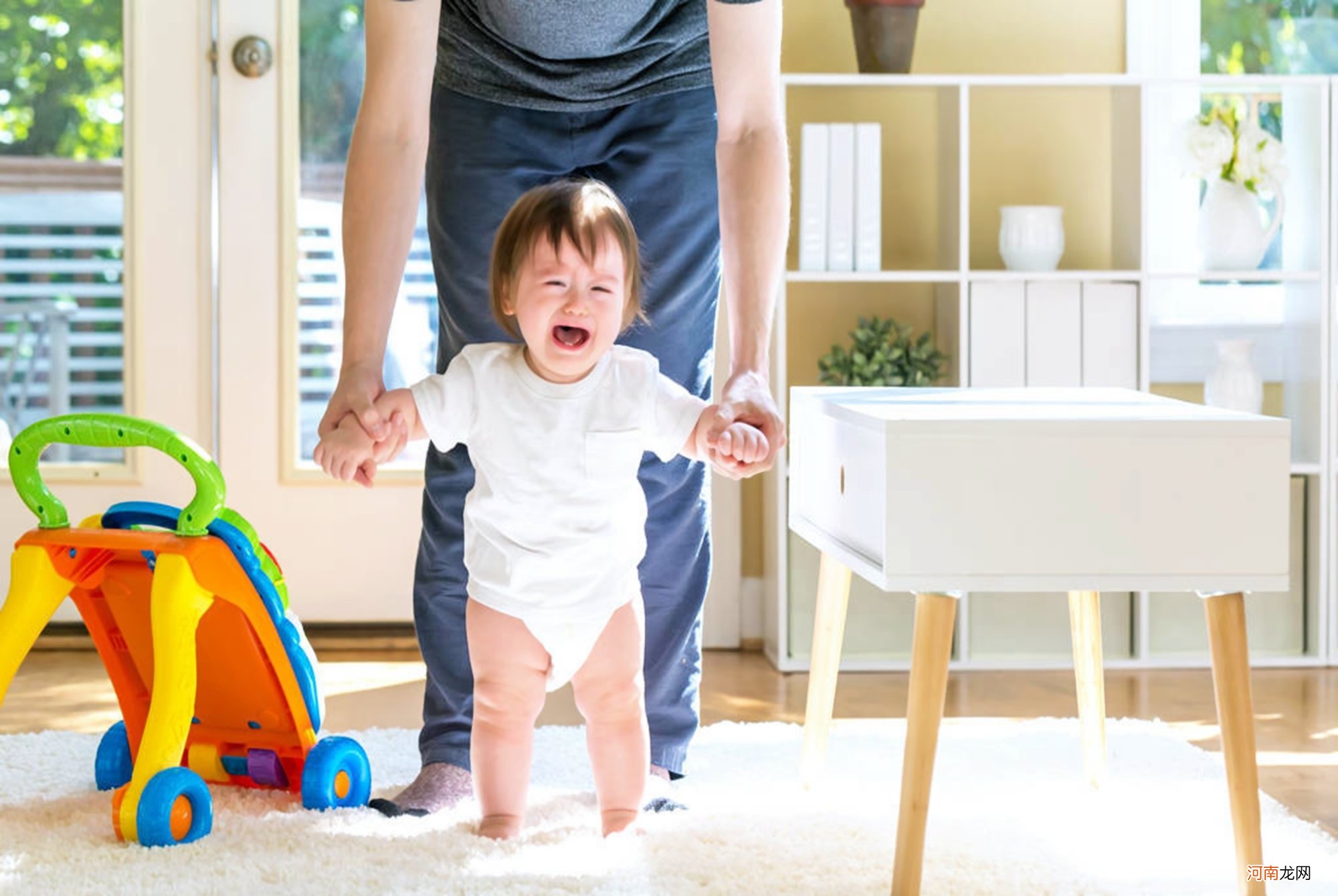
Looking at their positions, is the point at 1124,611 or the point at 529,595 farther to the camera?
the point at 1124,611

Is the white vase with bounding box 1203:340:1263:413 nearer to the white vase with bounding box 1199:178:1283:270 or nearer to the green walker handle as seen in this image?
the white vase with bounding box 1199:178:1283:270

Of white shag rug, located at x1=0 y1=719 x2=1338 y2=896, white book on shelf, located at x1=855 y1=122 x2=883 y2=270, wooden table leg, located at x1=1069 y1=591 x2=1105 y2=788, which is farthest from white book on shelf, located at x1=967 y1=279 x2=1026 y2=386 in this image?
wooden table leg, located at x1=1069 y1=591 x2=1105 y2=788

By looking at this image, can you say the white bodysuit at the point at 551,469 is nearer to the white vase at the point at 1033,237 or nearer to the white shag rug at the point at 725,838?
the white shag rug at the point at 725,838

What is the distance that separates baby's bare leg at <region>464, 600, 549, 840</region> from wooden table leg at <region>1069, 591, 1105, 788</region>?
606 millimetres

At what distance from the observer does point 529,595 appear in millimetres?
1433

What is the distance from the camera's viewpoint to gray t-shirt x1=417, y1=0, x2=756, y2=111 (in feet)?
5.31

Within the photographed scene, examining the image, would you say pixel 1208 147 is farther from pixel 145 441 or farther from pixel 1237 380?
pixel 145 441

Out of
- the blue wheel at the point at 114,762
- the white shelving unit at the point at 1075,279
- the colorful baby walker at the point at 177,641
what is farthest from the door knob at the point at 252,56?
the blue wheel at the point at 114,762

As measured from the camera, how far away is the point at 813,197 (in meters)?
2.72

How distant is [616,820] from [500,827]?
11 cm

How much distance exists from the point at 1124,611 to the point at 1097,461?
61.7 inches

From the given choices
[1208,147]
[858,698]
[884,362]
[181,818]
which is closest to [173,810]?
[181,818]

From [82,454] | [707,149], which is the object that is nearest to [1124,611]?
[707,149]

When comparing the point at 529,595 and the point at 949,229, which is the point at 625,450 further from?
the point at 949,229
